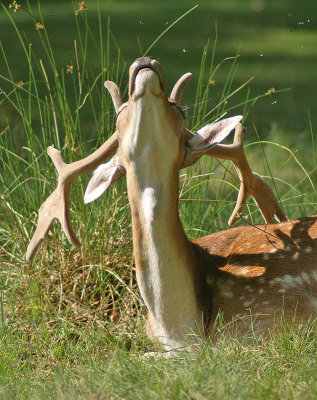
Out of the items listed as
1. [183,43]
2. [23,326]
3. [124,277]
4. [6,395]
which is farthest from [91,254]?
[183,43]

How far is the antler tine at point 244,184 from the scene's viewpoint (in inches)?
149

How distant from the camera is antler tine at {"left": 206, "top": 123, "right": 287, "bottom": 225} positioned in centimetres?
379

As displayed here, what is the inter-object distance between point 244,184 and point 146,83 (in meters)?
0.99

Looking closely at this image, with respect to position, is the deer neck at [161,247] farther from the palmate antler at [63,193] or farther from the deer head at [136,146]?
the palmate antler at [63,193]

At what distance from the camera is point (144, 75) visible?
10.3 feet

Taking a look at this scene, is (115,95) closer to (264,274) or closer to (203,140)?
(203,140)

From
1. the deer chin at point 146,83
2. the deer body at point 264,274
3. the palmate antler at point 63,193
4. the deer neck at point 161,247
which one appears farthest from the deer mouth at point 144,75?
the deer body at point 264,274

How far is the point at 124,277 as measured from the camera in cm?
421

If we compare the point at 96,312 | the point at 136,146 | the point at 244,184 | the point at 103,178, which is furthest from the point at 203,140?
the point at 96,312

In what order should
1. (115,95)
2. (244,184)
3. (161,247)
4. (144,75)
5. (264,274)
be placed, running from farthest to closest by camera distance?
(244,184), (115,95), (264,274), (161,247), (144,75)

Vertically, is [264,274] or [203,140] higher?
[203,140]

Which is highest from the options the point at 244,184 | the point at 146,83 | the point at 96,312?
the point at 146,83

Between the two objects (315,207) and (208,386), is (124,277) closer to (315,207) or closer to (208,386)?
(315,207)

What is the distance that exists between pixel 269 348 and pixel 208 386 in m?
0.62
